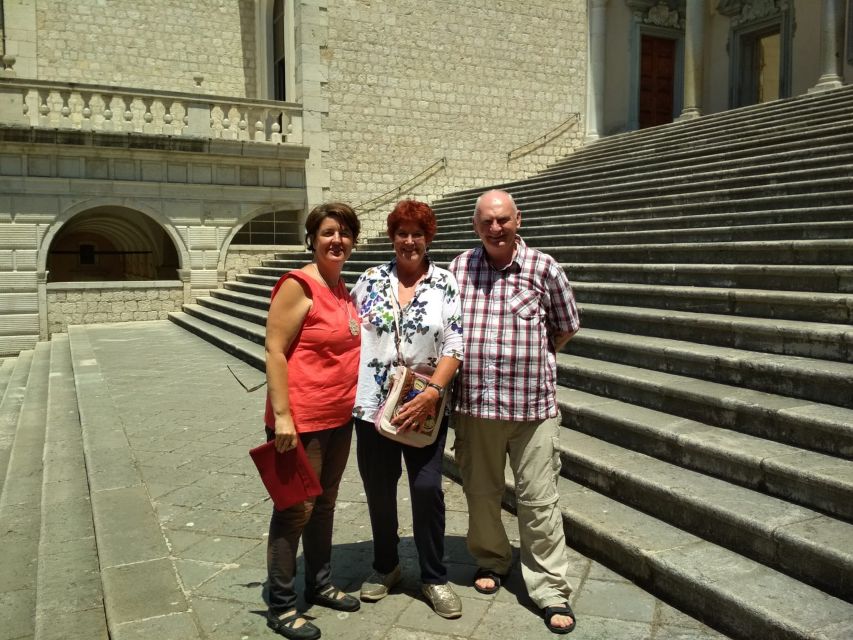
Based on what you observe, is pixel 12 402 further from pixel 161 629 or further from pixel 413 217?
pixel 413 217

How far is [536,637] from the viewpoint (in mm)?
2750

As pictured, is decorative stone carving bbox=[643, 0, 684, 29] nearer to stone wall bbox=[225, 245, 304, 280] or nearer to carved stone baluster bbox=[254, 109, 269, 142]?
carved stone baluster bbox=[254, 109, 269, 142]

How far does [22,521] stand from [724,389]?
4241mm

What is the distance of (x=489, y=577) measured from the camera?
3.17 meters

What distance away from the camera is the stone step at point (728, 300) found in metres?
4.49

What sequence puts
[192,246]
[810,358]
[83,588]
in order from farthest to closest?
1. [192,246]
2. [810,358]
3. [83,588]

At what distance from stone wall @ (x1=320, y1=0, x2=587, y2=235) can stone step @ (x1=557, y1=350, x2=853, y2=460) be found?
11.3 metres

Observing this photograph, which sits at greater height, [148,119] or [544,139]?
[544,139]

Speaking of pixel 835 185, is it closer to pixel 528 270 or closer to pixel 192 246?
pixel 528 270

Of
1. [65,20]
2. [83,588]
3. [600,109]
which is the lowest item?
[83,588]

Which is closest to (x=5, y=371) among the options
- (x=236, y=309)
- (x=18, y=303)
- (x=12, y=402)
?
(x=18, y=303)

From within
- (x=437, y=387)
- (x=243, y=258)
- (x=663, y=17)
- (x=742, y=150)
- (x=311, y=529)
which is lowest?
(x=311, y=529)

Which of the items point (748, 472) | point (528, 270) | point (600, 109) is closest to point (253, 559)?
point (528, 270)

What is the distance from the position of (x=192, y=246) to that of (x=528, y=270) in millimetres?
12208
